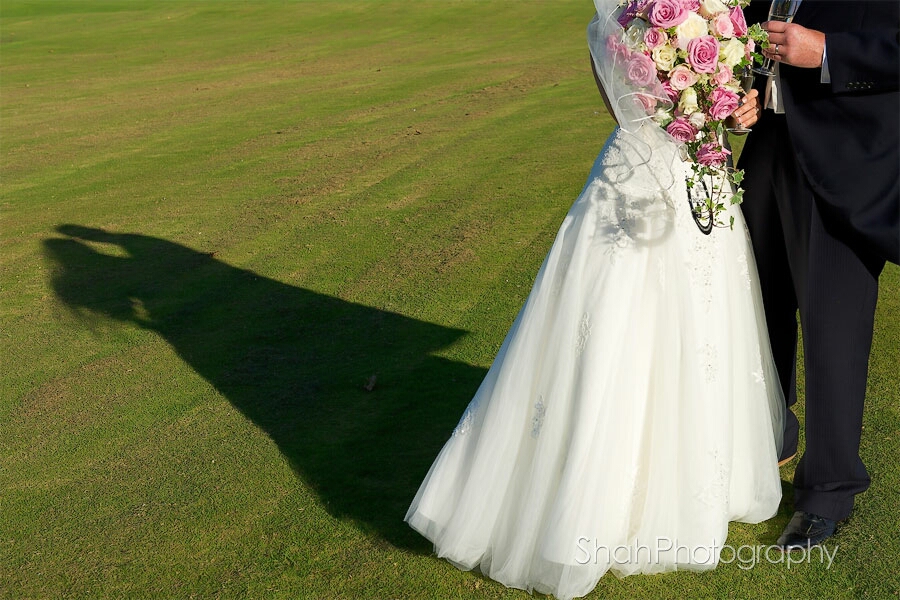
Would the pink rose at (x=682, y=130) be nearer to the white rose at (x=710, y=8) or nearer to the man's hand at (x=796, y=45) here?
the white rose at (x=710, y=8)

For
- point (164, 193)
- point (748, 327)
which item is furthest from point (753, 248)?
point (164, 193)

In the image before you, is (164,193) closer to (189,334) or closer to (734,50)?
(189,334)

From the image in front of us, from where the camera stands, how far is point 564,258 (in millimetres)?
4113

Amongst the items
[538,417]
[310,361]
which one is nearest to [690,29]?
[538,417]

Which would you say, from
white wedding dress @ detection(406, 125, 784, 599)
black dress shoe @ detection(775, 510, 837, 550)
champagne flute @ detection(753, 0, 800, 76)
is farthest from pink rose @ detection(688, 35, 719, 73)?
black dress shoe @ detection(775, 510, 837, 550)

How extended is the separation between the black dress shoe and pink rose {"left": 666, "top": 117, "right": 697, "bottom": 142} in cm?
198

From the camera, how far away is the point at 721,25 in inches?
148

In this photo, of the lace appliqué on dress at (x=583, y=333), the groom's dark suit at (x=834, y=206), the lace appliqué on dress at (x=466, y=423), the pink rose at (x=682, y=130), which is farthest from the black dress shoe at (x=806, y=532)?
the pink rose at (x=682, y=130)

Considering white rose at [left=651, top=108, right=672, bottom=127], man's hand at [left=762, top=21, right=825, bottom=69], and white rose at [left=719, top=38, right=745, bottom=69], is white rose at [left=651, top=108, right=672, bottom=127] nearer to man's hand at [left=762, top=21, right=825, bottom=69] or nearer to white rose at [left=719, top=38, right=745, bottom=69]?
white rose at [left=719, top=38, right=745, bottom=69]

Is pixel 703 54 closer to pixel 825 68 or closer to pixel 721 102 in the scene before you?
pixel 721 102

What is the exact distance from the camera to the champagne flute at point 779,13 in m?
4.25

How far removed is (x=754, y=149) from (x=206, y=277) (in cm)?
550

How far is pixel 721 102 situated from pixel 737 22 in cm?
39

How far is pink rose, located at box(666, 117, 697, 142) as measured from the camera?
3.78m
